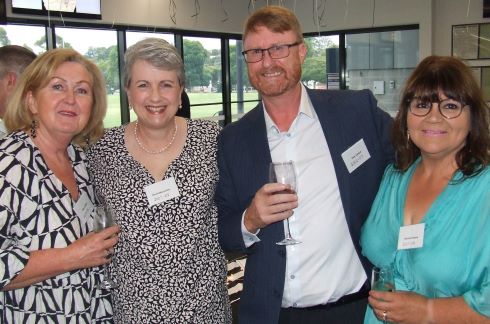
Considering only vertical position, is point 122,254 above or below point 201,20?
below

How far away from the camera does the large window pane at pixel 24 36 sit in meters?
6.20

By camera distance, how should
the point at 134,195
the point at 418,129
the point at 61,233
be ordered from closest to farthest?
the point at 418,129
the point at 61,233
the point at 134,195

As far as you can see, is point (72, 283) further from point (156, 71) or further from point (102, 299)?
point (156, 71)

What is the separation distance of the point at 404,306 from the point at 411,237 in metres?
0.23

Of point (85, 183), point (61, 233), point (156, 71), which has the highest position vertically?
point (156, 71)

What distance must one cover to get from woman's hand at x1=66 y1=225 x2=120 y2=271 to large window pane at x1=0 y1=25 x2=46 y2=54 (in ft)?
17.2

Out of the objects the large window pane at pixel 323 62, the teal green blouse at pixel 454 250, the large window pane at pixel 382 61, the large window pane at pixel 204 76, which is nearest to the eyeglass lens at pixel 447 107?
the teal green blouse at pixel 454 250

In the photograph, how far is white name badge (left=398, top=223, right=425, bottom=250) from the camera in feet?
5.31

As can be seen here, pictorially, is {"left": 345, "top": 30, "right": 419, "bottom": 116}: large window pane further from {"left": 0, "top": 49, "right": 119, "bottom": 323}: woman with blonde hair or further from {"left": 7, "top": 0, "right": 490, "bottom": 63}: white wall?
{"left": 0, "top": 49, "right": 119, "bottom": 323}: woman with blonde hair

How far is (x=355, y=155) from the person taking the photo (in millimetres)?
2002

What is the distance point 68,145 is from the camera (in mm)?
2139

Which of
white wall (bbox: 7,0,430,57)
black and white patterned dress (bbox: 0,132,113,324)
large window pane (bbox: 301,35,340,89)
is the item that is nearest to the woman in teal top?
black and white patterned dress (bbox: 0,132,113,324)

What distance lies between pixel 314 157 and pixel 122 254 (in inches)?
34.4

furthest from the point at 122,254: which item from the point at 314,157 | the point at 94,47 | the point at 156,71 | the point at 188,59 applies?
the point at 188,59
